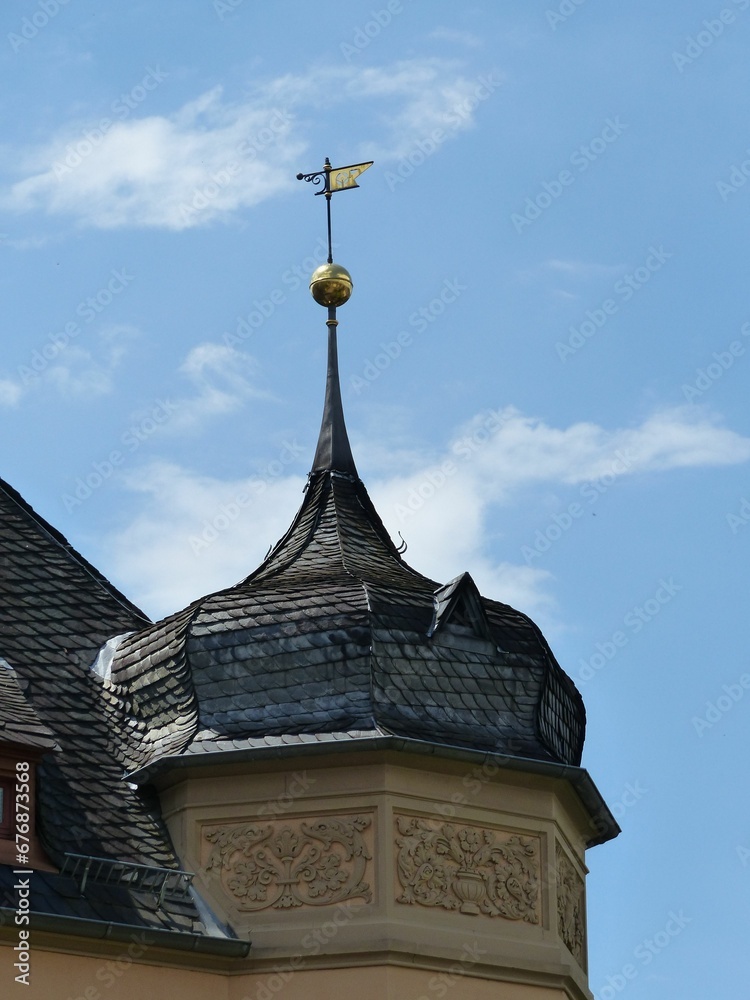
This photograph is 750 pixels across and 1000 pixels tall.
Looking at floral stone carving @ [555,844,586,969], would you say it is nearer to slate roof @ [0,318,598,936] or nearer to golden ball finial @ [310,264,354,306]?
slate roof @ [0,318,598,936]

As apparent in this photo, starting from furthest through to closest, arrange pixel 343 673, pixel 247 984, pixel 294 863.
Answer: pixel 343 673, pixel 294 863, pixel 247 984

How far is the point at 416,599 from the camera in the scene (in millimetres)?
20000

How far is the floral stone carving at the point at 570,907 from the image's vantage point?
19391 mm

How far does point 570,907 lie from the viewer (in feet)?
64.7

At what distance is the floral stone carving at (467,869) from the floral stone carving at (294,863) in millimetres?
351

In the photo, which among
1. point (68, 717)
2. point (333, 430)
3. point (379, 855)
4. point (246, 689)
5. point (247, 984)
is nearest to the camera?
point (247, 984)

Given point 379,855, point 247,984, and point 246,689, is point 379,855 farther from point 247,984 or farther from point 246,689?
point 246,689

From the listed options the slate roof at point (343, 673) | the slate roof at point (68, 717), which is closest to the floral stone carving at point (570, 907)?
the slate roof at point (343, 673)

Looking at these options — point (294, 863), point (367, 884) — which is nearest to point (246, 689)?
point (294, 863)

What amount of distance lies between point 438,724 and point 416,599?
1.31 meters

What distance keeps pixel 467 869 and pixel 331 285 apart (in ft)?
23.5

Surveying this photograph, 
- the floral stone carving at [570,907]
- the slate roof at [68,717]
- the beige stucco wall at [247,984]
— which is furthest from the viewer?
the floral stone carving at [570,907]

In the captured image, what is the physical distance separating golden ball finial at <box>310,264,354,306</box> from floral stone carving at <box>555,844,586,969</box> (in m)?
6.66

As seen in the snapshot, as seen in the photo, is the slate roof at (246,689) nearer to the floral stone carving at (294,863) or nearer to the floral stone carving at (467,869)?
the floral stone carving at (294,863)
